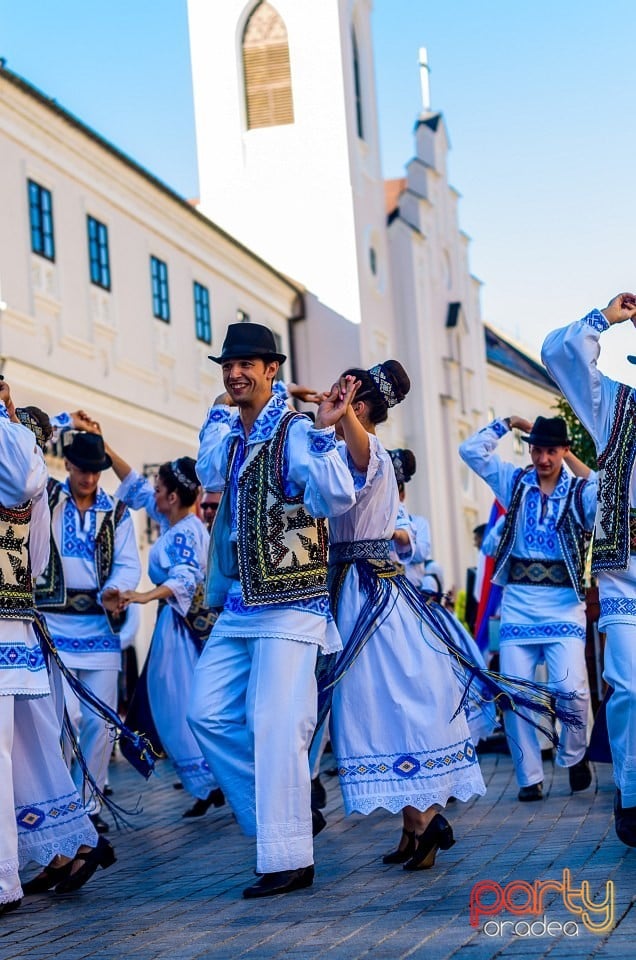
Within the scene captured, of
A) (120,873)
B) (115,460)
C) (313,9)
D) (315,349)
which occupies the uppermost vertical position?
(313,9)

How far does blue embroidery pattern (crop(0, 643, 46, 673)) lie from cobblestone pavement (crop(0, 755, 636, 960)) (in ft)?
2.90

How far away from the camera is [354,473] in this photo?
6.38 metres

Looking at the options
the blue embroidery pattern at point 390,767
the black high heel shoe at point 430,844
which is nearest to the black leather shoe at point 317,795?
the blue embroidery pattern at point 390,767

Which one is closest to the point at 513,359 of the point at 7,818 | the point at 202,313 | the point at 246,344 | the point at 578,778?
the point at 202,313

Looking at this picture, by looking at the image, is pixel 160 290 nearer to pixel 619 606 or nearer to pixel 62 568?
pixel 62 568

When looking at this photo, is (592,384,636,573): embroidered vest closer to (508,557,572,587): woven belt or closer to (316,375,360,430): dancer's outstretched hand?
(316,375,360,430): dancer's outstretched hand

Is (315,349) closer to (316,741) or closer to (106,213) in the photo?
(106,213)

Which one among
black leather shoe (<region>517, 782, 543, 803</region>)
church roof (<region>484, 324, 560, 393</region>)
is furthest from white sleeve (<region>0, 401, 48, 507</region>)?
church roof (<region>484, 324, 560, 393</region>)

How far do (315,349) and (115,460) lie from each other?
20788mm

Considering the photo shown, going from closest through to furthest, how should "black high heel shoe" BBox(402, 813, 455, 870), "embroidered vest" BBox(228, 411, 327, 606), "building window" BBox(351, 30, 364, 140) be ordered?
1. "embroidered vest" BBox(228, 411, 327, 606)
2. "black high heel shoe" BBox(402, 813, 455, 870)
3. "building window" BBox(351, 30, 364, 140)

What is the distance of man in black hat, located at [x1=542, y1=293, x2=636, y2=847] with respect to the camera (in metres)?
6.22

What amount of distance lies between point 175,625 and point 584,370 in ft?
13.1

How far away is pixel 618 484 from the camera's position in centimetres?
636

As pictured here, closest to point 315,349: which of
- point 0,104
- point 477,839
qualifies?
point 0,104
